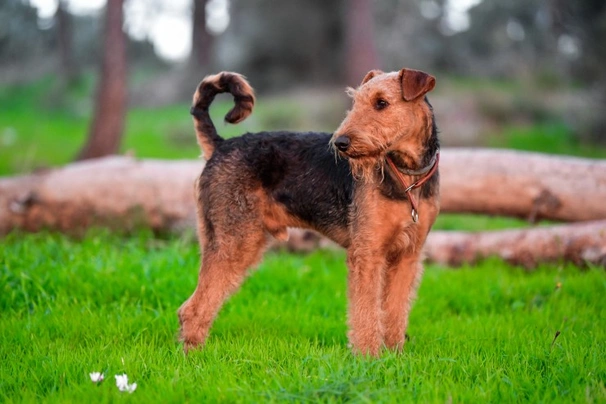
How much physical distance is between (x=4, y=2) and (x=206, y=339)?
42.8 ft

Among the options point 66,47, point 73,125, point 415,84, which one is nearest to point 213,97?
point 415,84

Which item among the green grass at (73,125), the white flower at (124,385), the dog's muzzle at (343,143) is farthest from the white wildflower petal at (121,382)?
the green grass at (73,125)

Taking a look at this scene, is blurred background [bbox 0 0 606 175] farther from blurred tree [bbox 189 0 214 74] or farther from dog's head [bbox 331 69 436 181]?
dog's head [bbox 331 69 436 181]

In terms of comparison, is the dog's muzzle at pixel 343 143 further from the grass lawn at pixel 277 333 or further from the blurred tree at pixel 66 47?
the blurred tree at pixel 66 47

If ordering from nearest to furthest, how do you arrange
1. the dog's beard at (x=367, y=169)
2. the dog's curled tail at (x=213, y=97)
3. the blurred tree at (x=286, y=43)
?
the dog's beard at (x=367, y=169)
the dog's curled tail at (x=213, y=97)
the blurred tree at (x=286, y=43)

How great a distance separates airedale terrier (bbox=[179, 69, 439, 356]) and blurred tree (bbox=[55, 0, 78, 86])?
64.8ft

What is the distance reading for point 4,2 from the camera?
Result: 562 inches

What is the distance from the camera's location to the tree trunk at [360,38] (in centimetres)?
1414

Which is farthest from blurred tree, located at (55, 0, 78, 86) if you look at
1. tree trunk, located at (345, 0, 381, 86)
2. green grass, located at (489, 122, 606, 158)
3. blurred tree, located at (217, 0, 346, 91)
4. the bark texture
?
the bark texture

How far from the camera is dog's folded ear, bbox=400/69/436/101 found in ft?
13.3

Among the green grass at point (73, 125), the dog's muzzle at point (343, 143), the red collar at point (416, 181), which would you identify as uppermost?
the dog's muzzle at point (343, 143)

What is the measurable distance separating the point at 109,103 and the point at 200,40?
12962 millimetres

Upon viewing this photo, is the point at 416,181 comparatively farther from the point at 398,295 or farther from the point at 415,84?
the point at 398,295

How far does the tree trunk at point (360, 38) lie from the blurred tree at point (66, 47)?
40.9 ft
